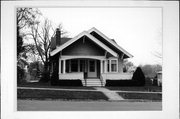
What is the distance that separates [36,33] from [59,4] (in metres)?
1.91

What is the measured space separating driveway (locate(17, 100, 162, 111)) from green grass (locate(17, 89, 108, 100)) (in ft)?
0.47

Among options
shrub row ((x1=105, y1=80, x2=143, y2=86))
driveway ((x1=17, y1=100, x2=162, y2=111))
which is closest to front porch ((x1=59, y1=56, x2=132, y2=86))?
shrub row ((x1=105, y1=80, x2=143, y2=86))

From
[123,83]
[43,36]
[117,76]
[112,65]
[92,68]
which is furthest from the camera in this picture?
[112,65]

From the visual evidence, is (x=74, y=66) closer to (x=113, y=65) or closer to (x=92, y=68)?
(x=92, y=68)

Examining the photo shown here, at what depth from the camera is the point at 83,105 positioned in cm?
681

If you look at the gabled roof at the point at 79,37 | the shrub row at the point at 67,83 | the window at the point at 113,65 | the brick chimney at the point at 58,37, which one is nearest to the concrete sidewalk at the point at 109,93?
the shrub row at the point at 67,83

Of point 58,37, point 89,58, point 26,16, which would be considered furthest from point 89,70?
point 26,16

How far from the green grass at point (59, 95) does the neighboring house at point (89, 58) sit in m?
0.38

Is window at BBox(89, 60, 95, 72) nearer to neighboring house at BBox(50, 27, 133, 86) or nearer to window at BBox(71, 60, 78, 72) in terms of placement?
neighboring house at BBox(50, 27, 133, 86)

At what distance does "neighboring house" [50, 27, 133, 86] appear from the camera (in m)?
7.66

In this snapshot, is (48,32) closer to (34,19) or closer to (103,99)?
(34,19)

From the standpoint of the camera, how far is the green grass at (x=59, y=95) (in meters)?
7.13

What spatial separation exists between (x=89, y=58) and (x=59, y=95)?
126cm

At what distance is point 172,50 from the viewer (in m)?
5.71
